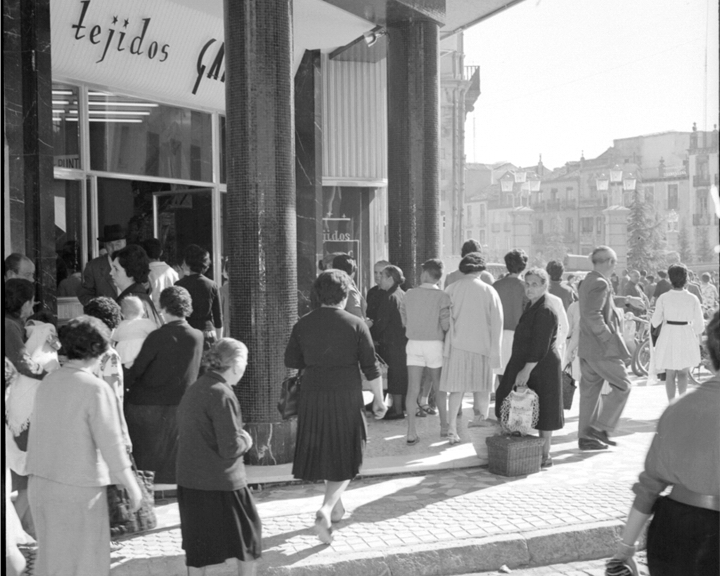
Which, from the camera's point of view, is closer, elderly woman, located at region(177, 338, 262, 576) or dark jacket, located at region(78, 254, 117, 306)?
elderly woman, located at region(177, 338, 262, 576)

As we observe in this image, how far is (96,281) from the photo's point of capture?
27.7ft

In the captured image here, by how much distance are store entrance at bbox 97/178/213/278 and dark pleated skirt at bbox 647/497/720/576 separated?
8.87 m

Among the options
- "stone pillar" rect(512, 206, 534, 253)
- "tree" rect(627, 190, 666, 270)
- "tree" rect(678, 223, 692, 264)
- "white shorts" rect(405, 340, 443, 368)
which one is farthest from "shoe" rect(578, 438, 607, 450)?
"stone pillar" rect(512, 206, 534, 253)

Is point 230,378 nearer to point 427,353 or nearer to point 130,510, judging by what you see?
point 130,510

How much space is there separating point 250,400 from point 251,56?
2.92m

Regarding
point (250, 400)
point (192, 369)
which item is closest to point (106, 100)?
point (250, 400)

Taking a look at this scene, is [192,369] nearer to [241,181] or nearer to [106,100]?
[241,181]

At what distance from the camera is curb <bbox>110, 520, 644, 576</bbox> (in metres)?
5.10

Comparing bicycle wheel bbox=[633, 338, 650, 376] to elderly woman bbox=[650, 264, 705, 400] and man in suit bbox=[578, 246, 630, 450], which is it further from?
man in suit bbox=[578, 246, 630, 450]

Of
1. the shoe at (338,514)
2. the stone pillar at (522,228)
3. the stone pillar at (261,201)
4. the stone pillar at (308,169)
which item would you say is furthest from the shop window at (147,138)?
the stone pillar at (522,228)

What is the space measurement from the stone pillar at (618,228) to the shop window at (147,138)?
6738cm

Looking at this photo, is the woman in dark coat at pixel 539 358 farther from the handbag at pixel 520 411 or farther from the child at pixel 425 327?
the child at pixel 425 327

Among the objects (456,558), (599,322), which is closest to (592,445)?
(599,322)

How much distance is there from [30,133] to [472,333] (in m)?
4.86
